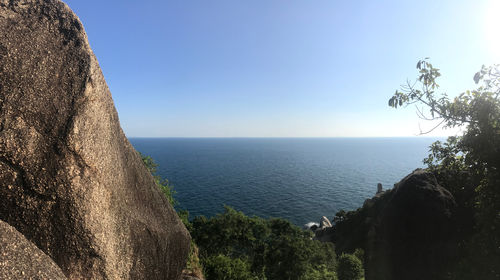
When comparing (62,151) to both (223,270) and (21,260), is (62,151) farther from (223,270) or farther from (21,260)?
(223,270)

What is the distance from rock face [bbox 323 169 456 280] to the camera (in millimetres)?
10094

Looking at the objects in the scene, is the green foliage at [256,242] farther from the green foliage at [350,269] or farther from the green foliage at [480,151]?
the green foliage at [480,151]

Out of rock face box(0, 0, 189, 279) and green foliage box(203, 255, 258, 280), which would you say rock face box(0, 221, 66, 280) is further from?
green foliage box(203, 255, 258, 280)

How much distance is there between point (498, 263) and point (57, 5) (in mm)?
14644

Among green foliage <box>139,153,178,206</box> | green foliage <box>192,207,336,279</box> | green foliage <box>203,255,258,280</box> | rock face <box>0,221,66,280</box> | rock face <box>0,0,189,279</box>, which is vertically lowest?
green foliage <box>192,207,336,279</box>

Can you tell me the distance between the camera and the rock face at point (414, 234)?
33.1 feet

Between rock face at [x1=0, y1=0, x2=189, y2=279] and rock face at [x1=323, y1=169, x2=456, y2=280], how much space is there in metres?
11.6

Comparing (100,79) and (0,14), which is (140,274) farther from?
(0,14)

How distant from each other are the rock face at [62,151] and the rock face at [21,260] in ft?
1.69

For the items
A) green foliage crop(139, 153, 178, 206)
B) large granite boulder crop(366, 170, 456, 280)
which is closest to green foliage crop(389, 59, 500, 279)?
large granite boulder crop(366, 170, 456, 280)

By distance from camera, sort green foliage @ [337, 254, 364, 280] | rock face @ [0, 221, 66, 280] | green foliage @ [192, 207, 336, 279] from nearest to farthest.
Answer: rock face @ [0, 221, 66, 280] → green foliage @ [337, 254, 364, 280] → green foliage @ [192, 207, 336, 279]

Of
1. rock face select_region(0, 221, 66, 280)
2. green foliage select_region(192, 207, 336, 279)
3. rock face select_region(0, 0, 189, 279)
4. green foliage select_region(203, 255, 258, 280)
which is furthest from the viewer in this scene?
green foliage select_region(192, 207, 336, 279)

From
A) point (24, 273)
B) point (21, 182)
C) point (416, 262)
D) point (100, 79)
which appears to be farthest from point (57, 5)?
point (416, 262)

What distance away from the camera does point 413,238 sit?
1090 centimetres
